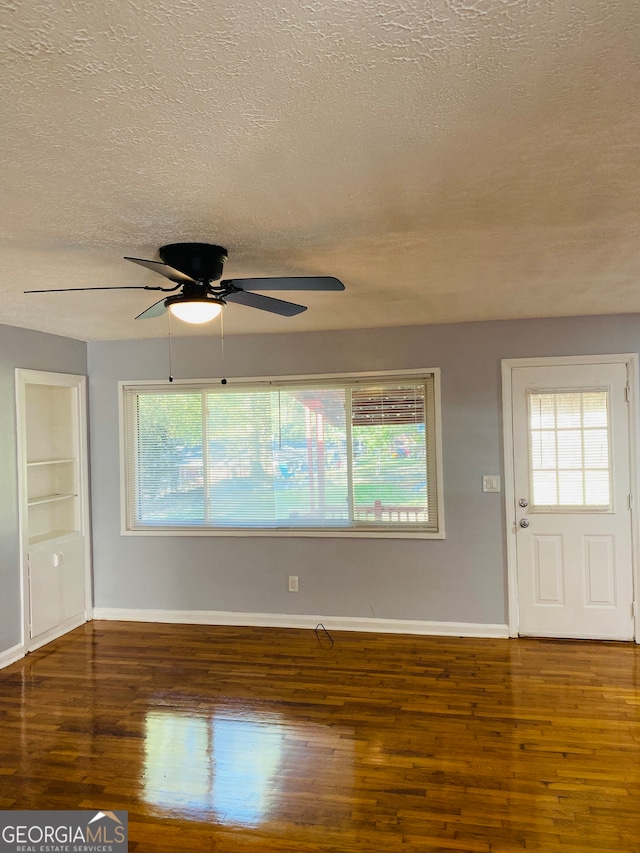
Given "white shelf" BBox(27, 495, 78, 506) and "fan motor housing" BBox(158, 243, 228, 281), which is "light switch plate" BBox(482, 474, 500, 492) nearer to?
"fan motor housing" BBox(158, 243, 228, 281)

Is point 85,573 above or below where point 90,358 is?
below

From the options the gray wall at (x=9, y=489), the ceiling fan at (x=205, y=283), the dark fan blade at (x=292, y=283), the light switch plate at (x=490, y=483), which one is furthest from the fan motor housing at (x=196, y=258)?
the light switch plate at (x=490, y=483)

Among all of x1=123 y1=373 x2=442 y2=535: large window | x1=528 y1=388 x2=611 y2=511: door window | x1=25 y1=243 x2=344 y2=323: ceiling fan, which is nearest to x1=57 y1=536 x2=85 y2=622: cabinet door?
x1=123 y1=373 x2=442 y2=535: large window

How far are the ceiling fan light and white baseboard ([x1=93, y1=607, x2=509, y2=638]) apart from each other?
3.16m

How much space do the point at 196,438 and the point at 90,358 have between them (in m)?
1.19

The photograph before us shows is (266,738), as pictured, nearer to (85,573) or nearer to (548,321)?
(85,573)

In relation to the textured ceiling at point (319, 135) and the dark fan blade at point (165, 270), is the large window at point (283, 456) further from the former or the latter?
the dark fan blade at point (165, 270)

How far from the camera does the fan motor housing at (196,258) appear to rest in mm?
2549

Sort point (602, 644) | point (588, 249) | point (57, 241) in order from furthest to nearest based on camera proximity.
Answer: point (602, 644)
point (588, 249)
point (57, 241)

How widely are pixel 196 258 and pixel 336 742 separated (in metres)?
2.46

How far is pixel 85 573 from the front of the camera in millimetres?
5293

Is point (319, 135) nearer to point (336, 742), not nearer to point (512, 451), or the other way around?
point (336, 742)

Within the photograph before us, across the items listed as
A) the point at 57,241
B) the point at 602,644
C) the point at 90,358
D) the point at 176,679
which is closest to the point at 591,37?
the point at 57,241

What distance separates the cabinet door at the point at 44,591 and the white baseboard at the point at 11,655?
0.15m
